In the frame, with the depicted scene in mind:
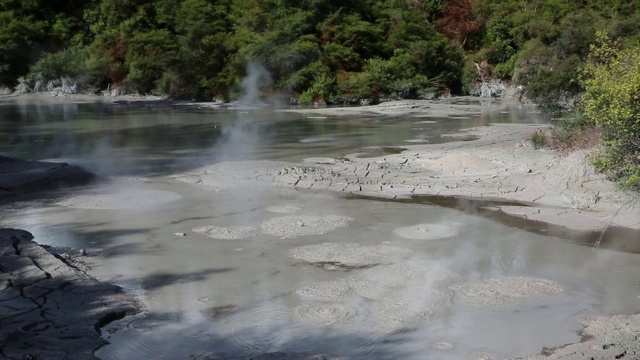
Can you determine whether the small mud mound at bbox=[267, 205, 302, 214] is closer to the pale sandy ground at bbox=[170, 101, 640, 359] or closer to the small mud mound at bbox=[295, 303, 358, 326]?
the pale sandy ground at bbox=[170, 101, 640, 359]

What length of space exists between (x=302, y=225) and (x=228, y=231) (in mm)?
1292

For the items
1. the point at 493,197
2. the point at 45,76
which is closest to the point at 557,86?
the point at 493,197

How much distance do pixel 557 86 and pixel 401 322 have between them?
1303 centimetres

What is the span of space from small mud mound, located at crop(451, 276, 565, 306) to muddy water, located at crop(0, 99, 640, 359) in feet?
0.09

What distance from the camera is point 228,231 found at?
37.2 ft

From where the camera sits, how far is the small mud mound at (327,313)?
7.57 meters

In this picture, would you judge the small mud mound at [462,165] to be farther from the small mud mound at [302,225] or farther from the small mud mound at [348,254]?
the small mud mound at [348,254]

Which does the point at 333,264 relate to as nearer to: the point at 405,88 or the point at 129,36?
the point at 405,88

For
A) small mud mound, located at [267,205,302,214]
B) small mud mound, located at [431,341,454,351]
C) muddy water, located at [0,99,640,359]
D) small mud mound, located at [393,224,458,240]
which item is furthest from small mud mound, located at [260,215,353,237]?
small mud mound, located at [431,341,454,351]

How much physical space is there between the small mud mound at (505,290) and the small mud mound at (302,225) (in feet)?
10.6

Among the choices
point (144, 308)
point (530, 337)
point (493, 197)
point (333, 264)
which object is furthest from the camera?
point (493, 197)

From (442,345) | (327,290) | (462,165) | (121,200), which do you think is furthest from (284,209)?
(442,345)

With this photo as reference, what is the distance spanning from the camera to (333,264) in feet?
31.4

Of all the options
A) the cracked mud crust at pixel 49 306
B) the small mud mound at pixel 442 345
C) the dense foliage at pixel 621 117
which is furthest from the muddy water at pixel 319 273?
the dense foliage at pixel 621 117
